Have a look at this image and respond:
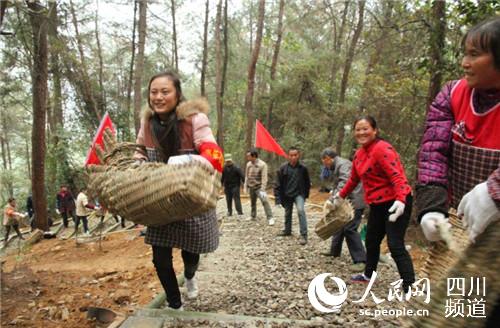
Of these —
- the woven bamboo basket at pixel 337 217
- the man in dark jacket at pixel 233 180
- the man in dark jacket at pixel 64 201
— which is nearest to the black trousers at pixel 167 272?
the woven bamboo basket at pixel 337 217

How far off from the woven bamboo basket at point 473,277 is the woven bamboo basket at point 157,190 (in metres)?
1.12

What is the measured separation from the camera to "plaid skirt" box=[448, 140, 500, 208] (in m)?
1.53

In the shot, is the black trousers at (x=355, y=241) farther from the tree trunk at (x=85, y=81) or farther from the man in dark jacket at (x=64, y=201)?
the man in dark jacket at (x=64, y=201)

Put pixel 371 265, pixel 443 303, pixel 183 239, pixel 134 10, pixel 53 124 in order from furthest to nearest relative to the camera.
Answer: pixel 53 124, pixel 134 10, pixel 371 265, pixel 183 239, pixel 443 303

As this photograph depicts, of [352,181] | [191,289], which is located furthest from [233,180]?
[191,289]

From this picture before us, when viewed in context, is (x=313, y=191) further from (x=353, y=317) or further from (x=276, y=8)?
(x=353, y=317)

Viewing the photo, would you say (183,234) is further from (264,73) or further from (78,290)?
(264,73)

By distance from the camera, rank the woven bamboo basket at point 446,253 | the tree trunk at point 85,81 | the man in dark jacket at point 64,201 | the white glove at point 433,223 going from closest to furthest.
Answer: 1. the woven bamboo basket at point 446,253
2. the white glove at point 433,223
3. the tree trunk at point 85,81
4. the man in dark jacket at point 64,201

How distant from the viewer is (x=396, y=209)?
10.8 feet

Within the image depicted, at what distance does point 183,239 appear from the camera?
2.75 m

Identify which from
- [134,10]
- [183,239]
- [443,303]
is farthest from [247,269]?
[134,10]

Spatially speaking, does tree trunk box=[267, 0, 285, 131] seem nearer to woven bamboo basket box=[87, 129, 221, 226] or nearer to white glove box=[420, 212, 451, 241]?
woven bamboo basket box=[87, 129, 221, 226]

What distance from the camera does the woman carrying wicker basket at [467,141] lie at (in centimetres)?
144

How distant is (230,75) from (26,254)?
18.8m
